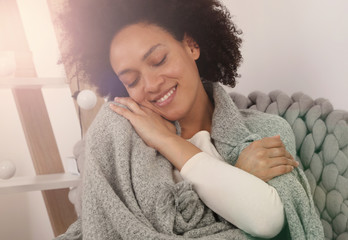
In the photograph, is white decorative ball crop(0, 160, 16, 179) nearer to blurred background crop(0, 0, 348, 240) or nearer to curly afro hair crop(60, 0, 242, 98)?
blurred background crop(0, 0, 348, 240)

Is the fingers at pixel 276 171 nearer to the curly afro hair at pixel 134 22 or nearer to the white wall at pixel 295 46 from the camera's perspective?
the white wall at pixel 295 46

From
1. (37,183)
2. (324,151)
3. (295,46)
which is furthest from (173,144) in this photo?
(37,183)

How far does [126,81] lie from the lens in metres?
0.95

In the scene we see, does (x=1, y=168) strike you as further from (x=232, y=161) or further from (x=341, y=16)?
(x=341, y=16)

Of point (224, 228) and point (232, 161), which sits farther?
point (232, 161)

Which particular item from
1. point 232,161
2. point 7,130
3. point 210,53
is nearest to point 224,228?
point 232,161

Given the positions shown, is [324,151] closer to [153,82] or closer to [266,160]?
[266,160]

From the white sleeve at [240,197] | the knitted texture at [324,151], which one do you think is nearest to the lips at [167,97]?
the white sleeve at [240,197]

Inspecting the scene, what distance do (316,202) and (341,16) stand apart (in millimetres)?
464

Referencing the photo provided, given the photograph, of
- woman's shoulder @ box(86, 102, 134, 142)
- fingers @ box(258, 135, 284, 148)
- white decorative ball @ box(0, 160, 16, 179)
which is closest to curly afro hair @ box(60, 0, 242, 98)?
woman's shoulder @ box(86, 102, 134, 142)

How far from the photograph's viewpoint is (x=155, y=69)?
92 cm

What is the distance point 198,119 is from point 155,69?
205 mm

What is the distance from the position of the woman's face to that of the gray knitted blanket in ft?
0.34

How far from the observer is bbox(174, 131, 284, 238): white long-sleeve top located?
75 cm
